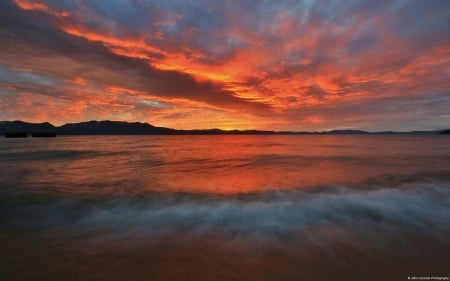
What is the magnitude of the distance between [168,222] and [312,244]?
4.32 m

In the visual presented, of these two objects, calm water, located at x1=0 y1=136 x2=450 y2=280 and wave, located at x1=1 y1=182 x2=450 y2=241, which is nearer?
calm water, located at x1=0 y1=136 x2=450 y2=280

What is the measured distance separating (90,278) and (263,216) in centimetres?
509

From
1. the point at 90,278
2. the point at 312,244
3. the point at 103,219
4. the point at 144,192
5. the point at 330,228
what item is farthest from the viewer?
the point at 144,192

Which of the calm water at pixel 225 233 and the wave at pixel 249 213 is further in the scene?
the wave at pixel 249 213

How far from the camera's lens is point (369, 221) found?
6.89m

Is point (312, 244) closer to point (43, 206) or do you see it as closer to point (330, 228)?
point (330, 228)

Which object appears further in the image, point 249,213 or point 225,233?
point 249,213

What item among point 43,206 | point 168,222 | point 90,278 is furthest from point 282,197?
point 43,206

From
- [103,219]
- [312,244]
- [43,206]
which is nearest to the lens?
[312,244]

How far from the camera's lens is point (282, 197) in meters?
9.80

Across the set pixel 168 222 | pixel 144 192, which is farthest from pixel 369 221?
pixel 144 192

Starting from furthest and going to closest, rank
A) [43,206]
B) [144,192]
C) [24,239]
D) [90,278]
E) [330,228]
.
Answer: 1. [144,192]
2. [43,206]
3. [330,228]
4. [24,239]
5. [90,278]

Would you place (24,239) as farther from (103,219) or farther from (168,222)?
(168,222)

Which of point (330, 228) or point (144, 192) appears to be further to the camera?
point (144, 192)
